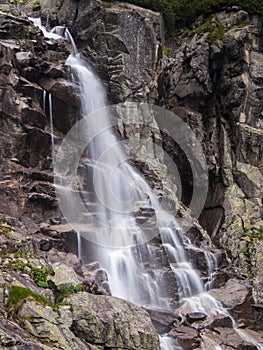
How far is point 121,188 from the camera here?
105 ft

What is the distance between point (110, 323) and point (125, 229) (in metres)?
12.7

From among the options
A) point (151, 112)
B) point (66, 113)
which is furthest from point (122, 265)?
point (151, 112)

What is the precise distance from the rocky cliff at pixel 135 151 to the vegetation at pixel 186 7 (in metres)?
1.02

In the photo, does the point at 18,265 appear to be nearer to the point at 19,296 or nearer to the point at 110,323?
the point at 19,296

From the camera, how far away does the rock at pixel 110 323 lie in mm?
15391

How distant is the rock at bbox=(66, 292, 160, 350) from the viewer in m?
15.4

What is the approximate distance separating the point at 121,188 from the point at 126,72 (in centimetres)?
1127

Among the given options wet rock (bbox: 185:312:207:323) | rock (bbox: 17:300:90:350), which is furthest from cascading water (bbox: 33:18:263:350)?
rock (bbox: 17:300:90:350)

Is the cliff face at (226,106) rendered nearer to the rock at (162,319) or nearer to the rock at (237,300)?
the rock at (237,300)

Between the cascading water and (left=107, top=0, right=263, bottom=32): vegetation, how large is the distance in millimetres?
10789

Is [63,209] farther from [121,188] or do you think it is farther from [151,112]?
[151,112]

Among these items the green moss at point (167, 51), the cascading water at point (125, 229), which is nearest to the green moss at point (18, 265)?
the cascading water at point (125, 229)

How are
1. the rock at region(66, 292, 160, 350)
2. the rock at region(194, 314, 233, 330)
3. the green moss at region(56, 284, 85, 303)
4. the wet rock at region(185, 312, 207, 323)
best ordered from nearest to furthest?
the rock at region(66, 292, 160, 350)
the green moss at region(56, 284, 85, 303)
the rock at region(194, 314, 233, 330)
the wet rock at region(185, 312, 207, 323)

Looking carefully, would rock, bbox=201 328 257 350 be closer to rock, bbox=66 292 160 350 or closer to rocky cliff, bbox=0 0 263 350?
rocky cliff, bbox=0 0 263 350
